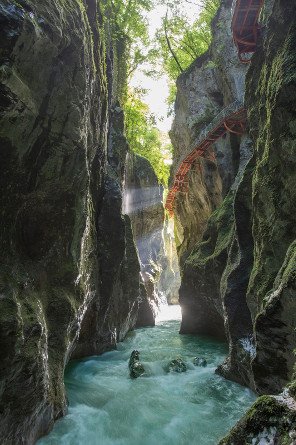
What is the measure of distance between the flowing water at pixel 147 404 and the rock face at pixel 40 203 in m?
1.00

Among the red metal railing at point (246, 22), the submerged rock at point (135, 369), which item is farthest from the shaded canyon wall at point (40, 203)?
the red metal railing at point (246, 22)

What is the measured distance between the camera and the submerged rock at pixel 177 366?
11.8m

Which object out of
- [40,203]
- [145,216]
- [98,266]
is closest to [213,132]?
[98,266]

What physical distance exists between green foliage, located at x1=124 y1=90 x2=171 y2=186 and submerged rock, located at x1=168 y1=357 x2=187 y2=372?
61.0 ft

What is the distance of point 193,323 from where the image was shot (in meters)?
17.9

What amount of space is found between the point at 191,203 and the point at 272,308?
61.0ft

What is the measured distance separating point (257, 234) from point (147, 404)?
5.35 metres

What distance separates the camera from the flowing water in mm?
7031

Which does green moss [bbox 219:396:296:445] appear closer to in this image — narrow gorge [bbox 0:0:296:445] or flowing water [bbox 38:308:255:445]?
narrow gorge [bbox 0:0:296:445]

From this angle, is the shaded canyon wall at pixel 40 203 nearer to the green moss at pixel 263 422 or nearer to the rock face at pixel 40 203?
the rock face at pixel 40 203

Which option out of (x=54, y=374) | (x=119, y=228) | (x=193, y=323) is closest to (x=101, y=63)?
(x=119, y=228)

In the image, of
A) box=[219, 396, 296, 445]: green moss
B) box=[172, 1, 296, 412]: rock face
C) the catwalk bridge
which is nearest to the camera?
box=[219, 396, 296, 445]: green moss

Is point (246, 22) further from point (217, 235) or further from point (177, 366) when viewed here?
point (177, 366)

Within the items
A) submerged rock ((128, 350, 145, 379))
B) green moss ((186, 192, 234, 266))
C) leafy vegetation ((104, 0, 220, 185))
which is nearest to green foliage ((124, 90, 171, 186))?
leafy vegetation ((104, 0, 220, 185))
